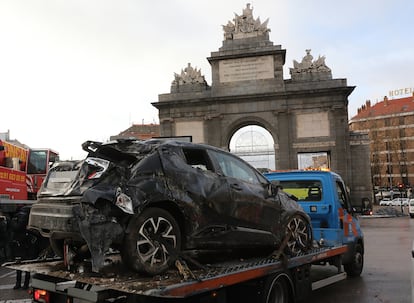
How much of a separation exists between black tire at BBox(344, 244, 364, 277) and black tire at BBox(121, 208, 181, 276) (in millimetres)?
5850

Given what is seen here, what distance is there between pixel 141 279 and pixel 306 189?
5344 millimetres

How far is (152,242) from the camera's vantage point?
4375mm

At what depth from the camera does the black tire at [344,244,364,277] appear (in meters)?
9.15

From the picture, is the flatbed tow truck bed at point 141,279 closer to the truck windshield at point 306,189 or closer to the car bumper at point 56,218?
the car bumper at point 56,218

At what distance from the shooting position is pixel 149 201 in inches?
172

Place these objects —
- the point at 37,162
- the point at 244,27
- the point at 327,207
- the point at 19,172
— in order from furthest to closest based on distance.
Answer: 1. the point at 244,27
2. the point at 37,162
3. the point at 19,172
4. the point at 327,207

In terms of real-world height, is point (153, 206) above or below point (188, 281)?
above

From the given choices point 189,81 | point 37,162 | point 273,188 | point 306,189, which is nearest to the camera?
point 273,188

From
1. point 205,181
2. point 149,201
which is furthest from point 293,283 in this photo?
point 149,201

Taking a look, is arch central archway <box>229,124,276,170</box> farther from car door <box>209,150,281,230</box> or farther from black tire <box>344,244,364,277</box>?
car door <box>209,150,281,230</box>

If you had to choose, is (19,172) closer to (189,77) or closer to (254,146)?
(254,146)

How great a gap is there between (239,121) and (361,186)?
1138 centimetres

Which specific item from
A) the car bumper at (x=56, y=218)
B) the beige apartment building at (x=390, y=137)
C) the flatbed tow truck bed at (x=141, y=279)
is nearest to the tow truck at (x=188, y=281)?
the flatbed tow truck bed at (x=141, y=279)

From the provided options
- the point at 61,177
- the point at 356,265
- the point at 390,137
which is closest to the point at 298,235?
the point at 356,265
